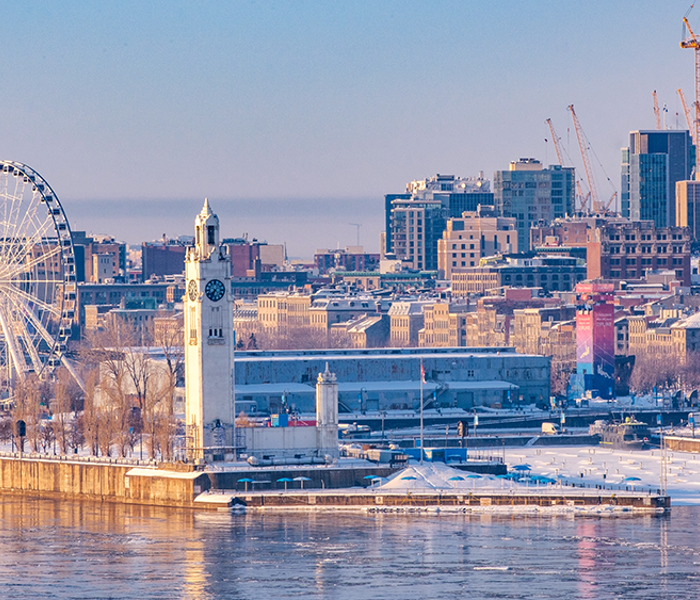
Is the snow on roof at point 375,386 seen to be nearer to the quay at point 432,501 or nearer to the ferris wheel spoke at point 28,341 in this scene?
the ferris wheel spoke at point 28,341

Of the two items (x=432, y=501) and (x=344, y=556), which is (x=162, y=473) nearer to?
(x=432, y=501)

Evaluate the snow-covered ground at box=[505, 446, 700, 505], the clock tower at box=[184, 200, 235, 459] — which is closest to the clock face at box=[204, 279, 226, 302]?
the clock tower at box=[184, 200, 235, 459]

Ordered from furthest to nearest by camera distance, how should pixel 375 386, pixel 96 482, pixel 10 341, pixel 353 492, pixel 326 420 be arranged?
1. pixel 375 386
2. pixel 10 341
3. pixel 96 482
4. pixel 326 420
5. pixel 353 492

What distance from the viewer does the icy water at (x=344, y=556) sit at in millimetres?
97812

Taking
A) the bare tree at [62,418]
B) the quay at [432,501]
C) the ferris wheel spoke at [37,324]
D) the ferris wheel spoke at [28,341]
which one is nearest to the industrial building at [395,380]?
the ferris wheel spoke at [37,324]

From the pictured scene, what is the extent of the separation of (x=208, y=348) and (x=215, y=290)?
2.98 m

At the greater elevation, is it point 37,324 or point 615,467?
point 37,324

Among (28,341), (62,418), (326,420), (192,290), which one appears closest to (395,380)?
(28,341)

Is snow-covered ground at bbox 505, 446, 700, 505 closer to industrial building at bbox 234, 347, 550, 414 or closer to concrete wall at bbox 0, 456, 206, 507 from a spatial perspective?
concrete wall at bbox 0, 456, 206, 507

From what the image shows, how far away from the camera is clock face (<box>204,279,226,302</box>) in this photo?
127 metres

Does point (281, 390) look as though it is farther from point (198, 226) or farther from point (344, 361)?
point (198, 226)

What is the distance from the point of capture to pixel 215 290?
127 m

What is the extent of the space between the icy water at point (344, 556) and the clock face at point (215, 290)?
11.3m

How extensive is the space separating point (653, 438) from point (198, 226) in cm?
5088
